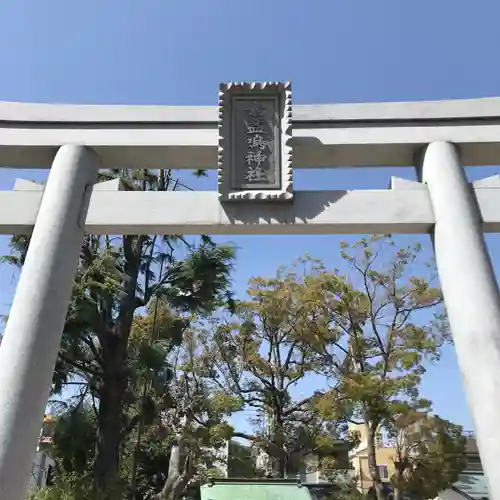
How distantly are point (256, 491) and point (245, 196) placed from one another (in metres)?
5.72

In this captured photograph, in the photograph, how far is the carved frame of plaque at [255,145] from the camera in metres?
4.72

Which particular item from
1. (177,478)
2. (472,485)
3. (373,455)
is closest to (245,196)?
(177,478)

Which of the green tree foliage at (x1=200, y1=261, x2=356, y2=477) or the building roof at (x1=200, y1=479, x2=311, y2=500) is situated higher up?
the green tree foliage at (x1=200, y1=261, x2=356, y2=477)

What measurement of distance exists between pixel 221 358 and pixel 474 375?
14.2 metres

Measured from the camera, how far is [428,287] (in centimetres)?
1340

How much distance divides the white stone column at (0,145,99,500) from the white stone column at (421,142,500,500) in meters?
3.33

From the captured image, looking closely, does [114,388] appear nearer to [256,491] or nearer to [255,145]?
[256,491]

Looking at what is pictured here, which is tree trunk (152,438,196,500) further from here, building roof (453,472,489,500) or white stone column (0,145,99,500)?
building roof (453,472,489,500)

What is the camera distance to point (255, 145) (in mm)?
4969

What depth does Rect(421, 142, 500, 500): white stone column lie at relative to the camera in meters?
3.72

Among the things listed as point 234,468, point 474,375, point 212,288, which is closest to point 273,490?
point 212,288

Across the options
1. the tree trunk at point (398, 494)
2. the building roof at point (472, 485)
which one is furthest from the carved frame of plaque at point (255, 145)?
the building roof at point (472, 485)

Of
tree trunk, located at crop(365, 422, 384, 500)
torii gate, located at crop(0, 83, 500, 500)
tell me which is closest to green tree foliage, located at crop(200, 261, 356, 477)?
tree trunk, located at crop(365, 422, 384, 500)

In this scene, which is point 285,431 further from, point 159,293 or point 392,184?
point 392,184
